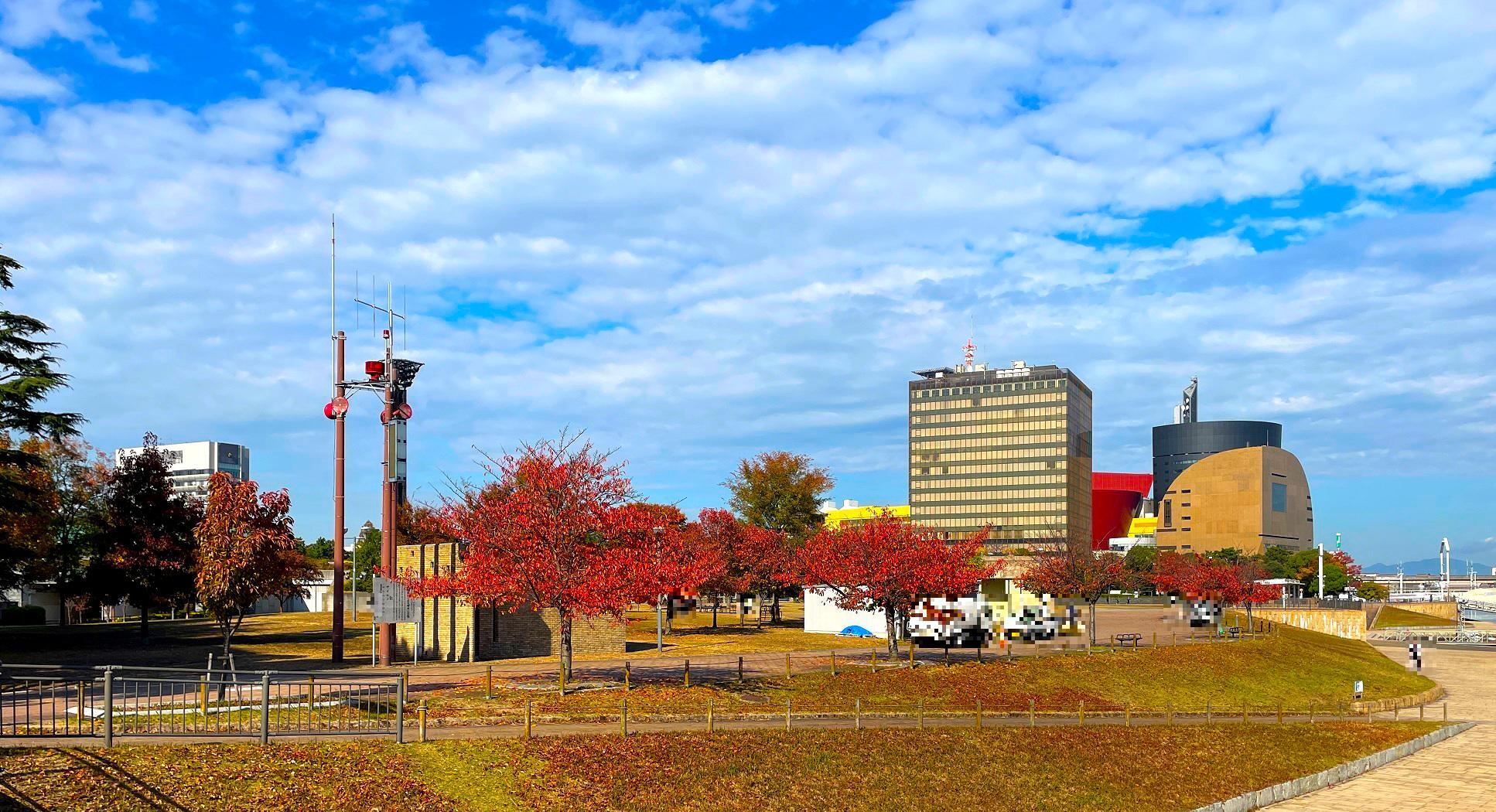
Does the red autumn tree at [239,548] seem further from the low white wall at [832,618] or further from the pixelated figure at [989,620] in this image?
the low white wall at [832,618]

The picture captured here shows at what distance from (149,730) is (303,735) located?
2533 mm

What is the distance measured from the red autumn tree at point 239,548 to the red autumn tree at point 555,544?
6955mm

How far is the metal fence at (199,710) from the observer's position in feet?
65.0

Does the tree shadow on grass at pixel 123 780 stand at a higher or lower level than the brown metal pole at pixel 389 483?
lower

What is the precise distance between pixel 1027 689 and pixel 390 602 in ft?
71.5

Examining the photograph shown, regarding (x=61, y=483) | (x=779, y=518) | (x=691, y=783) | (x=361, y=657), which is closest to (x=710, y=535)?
(x=779, y=518)

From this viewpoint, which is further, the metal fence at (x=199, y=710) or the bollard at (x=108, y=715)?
the metal fence at (x=199, y=710)

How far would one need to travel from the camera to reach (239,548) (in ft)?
117

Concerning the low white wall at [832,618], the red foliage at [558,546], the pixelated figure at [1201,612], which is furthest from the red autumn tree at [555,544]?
the pixelated figure at [1201,612]

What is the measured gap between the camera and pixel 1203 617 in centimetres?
7631

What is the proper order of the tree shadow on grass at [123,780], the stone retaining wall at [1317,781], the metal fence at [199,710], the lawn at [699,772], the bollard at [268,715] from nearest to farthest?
1. the tree shadow on grass at [123,780]
2. the lawn at [699,772]
3. the metal fence at [199,710]
4. the bollard at [268,715]
5. the stone retaining wall at [1317,781]

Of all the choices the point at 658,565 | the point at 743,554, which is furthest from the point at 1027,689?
the point at 743,554

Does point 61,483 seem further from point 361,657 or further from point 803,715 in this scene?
point 803,715

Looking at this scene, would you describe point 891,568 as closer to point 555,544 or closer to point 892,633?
point 892,633
